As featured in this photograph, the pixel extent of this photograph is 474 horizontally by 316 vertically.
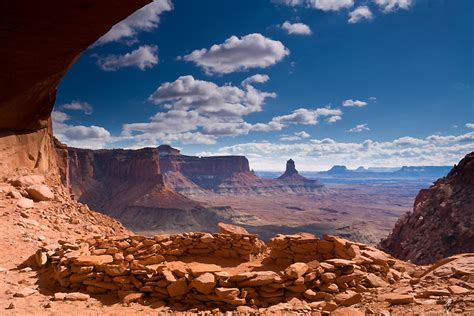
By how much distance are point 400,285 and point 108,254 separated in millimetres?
9111

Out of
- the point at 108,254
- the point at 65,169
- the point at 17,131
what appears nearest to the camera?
the point at 108,254

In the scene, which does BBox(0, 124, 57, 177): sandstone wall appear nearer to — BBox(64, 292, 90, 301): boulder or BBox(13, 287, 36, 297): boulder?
BBox(13, 287, 36, 297): boulder

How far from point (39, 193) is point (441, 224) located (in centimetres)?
3082

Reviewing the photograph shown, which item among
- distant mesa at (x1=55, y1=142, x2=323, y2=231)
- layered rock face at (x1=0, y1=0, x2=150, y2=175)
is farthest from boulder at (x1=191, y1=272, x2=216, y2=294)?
distant mesa at (x1=55, y1=142, x2=323, y2=231)

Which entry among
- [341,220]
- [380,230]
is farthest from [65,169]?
[341,220]

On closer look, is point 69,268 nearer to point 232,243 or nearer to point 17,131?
point 232,243

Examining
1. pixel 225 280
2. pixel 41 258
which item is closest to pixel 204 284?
pixel 225 280

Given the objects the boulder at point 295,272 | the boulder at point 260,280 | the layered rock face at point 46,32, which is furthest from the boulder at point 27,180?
the boulder at point 295,272

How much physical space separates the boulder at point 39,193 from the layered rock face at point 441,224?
26572 millimetres

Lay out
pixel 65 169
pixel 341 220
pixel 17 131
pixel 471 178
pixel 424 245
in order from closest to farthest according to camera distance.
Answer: pixel 17 131, pixel 424 245, pixel 471 178, pixel 65 169, pixel 341 220

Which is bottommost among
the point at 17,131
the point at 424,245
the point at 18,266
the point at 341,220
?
the point at 341,220

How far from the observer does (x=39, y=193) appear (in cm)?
1482

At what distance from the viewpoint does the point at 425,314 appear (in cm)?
514

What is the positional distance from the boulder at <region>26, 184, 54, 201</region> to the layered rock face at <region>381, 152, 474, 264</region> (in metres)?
26.6
